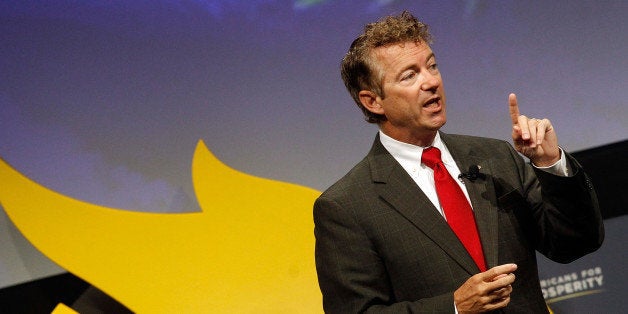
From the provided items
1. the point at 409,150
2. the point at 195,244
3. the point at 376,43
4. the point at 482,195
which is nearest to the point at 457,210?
the point at 482,195

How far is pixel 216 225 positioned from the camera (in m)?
3.10

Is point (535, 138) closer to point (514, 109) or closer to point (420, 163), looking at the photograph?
point (514, 109)

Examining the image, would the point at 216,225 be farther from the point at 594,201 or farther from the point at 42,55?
the point at 594,201

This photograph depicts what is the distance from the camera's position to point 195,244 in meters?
3.08

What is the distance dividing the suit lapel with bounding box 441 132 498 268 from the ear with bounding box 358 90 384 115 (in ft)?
0.62

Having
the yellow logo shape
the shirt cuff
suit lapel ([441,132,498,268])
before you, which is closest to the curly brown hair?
suit lapel ([441,132,498,268])

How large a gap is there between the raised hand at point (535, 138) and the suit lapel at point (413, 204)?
253 mm

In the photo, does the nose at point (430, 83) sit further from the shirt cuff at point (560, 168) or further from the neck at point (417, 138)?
the shirt cuff at point (560, 168)

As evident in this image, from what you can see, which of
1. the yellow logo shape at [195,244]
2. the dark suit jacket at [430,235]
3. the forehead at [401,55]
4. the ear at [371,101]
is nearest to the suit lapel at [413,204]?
the dark suit jacket at [430,235]

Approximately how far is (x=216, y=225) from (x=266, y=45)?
2.35 ft

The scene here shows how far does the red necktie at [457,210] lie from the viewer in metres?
1.93

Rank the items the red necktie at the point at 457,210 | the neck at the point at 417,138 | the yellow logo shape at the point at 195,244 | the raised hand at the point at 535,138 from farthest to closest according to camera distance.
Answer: the yellow logo shape at the point at 195,244
the neck at the point at 417,138
the red necktie at the point at 457,210
the raised hand at the point at 535,138

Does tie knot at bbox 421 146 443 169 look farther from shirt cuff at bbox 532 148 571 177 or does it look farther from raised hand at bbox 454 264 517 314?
raised hand at bbox 454 264 517 314

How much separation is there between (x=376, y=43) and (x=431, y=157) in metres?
0.32
